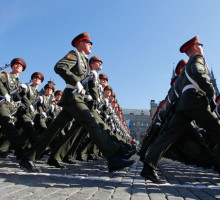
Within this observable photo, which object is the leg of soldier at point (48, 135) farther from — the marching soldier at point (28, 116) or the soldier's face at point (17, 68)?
the soldier's face at point (17, 68)

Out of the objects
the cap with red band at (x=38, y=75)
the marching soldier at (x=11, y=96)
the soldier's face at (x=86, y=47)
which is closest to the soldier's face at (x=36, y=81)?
the cap with red band at (x=38, y=75)

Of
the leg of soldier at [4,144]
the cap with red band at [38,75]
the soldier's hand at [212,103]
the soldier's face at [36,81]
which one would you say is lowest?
the leg of soldier at [4,144]

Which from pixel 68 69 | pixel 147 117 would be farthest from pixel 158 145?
pixel 147 117

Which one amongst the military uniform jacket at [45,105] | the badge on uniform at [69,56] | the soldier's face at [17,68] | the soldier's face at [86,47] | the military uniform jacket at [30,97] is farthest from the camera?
the military uniform jacket at [45,105]

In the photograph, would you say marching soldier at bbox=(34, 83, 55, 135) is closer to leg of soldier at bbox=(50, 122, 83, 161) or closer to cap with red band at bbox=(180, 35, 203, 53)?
leg of soldier at bbox=(50, 122, 83, 161)

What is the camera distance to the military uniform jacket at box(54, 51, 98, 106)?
337cm

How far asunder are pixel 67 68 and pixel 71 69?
25 cm

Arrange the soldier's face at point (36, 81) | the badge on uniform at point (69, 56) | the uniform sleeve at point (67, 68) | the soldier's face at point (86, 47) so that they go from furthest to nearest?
1. the soldier's face at point (36, 81)
2. the soldier's face at point (86, 47)
3. the badge on uniform at point (69, 56)
4. the uniform sleeve at point (67, 68)

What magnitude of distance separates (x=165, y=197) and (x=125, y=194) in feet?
1.38

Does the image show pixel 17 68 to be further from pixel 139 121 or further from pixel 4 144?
pixel 139 121

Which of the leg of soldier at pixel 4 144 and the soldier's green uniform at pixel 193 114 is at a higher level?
the soldier's green uniform at pixel 193 114

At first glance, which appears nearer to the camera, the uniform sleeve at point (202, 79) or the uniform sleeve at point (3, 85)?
the uniform sleeve at point (202, 79)

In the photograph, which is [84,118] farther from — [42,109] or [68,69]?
[42,109]

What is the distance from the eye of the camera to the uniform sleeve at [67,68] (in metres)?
3.35
